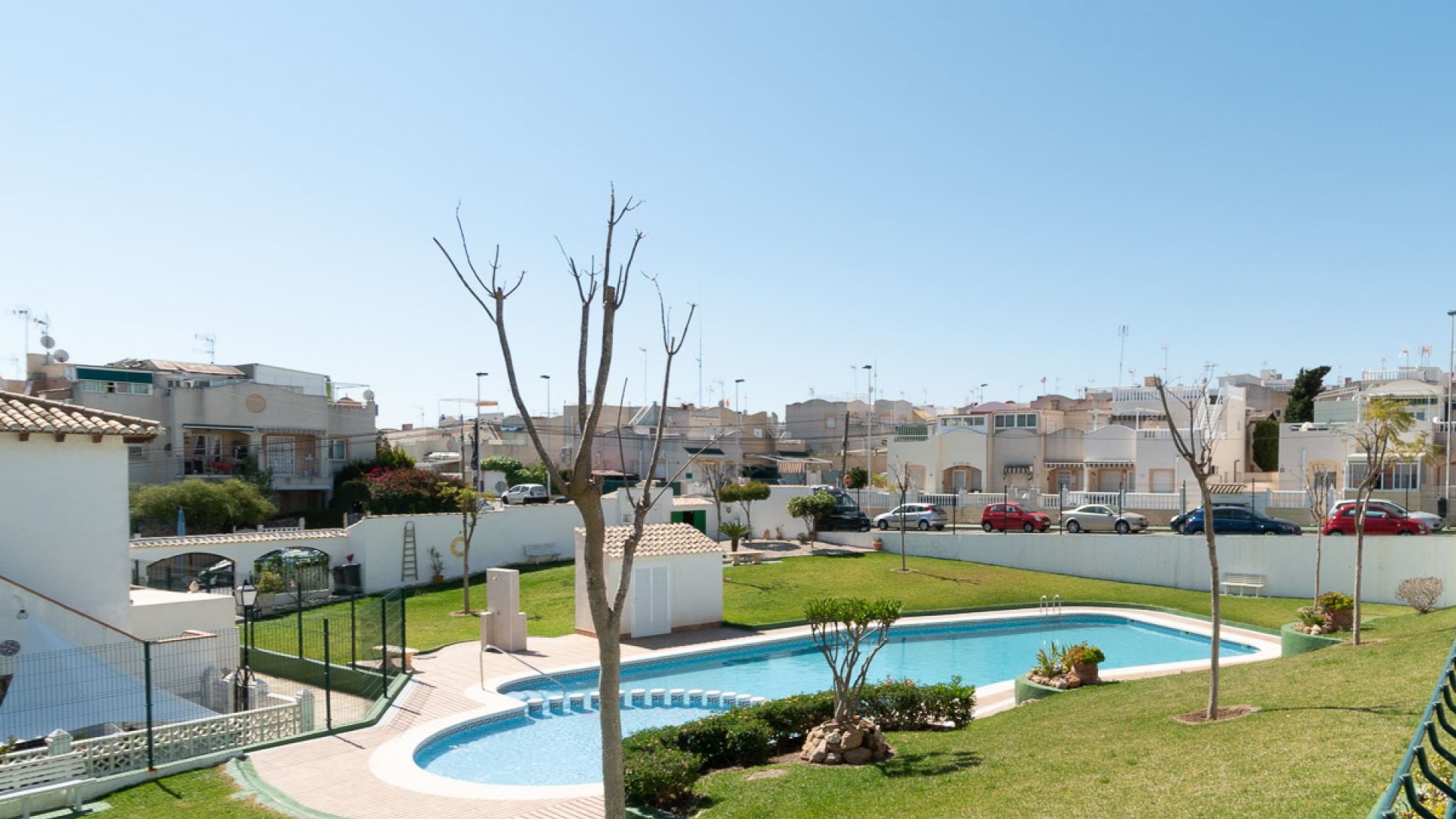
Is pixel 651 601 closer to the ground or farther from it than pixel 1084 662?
closer to the ground

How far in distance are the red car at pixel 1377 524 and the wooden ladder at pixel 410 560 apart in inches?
1174

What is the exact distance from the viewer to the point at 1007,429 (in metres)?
49.4

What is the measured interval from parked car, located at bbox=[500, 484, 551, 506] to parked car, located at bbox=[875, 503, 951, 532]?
17.0m

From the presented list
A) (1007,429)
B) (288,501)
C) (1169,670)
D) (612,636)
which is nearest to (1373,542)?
(1169,670)

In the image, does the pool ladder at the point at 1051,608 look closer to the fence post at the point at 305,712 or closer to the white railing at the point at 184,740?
the fence post at the point at 305,712

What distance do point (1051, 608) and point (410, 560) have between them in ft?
69.9

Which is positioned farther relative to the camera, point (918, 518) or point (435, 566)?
point (918, 518)

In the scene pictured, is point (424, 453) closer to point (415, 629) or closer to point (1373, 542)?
point (415, 629)

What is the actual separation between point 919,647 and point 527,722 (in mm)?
11357

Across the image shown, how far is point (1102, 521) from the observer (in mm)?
35875

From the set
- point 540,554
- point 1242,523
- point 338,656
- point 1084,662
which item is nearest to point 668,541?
point 338,656

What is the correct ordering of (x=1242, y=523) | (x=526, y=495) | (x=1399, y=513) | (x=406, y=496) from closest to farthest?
(x=1399, y=513), (x=1242, y=523), (x=406, y=496), (x=526, y=495)

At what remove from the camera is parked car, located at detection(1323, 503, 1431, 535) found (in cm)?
2981

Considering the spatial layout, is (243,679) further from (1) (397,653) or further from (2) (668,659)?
(2) (668,659)
